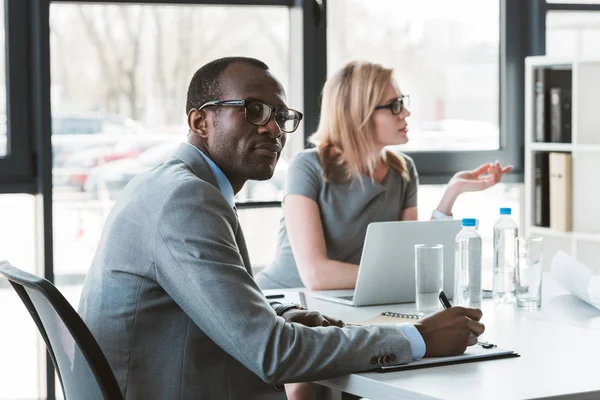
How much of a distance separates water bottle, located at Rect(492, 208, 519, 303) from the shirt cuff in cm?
74

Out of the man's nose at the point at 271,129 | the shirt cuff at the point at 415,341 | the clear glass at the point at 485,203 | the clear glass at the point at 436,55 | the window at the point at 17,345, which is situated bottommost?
the window at the point at 17,345

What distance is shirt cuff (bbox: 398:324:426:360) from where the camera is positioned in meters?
1.68

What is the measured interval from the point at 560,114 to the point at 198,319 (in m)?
2.68

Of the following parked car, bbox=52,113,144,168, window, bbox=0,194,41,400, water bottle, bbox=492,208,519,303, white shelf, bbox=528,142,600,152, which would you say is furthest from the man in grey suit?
white shelf, bbox=528,142,600,152

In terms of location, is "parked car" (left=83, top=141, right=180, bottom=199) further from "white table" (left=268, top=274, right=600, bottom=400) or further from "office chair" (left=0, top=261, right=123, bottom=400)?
"office chair" (left=0, top=261, right=123, bottom=400)

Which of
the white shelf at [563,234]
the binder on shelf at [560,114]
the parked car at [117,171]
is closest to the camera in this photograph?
the parked car at [117,171]

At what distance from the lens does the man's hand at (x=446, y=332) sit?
1.71m

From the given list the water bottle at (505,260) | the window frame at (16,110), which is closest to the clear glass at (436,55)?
the window frame at (16,110)

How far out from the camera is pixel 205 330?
162 cm

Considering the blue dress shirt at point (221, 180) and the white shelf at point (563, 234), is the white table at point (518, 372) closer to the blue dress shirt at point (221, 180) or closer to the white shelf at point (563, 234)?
the blue dress shirt at point (221, 180)

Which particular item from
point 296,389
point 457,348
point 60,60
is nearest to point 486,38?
point 60,60

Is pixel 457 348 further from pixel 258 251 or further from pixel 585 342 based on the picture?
pixel 258 251

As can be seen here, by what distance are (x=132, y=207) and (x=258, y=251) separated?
82.8 inches

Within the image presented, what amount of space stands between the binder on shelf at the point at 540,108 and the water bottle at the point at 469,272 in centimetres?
177
